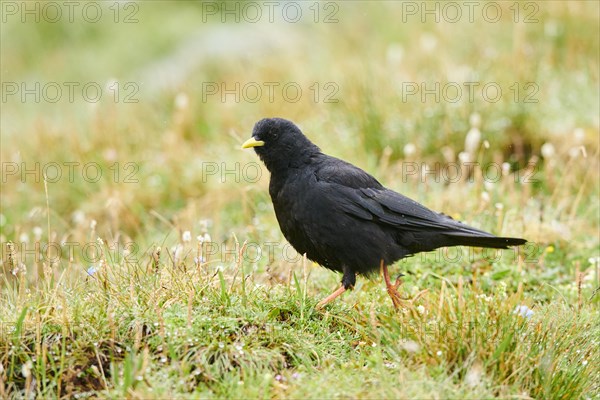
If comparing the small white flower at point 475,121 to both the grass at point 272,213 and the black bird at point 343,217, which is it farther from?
the black bird at point 343,217

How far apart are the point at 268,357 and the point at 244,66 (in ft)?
24.4

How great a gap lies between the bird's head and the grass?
1.63ft

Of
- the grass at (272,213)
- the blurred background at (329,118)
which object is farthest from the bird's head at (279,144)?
the blurred background at (329,118)

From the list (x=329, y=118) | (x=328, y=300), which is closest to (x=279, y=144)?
(x=328, y=300)

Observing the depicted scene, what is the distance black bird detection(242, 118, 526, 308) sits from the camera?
14.5 ft

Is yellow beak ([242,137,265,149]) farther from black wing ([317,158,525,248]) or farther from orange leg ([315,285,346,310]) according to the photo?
orange leg ([315,285,346,310])

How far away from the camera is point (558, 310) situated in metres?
4.08

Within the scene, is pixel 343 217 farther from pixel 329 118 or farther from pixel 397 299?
pixel 329 118

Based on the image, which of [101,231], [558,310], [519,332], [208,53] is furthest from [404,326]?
[208,53]

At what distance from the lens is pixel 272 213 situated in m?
6.18

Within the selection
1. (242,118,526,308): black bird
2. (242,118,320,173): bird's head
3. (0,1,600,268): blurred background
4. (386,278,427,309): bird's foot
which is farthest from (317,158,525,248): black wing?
(0,1,600,268): blurred background

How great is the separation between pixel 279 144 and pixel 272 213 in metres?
1.45

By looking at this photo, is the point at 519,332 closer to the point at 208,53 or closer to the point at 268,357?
the point at 268,357

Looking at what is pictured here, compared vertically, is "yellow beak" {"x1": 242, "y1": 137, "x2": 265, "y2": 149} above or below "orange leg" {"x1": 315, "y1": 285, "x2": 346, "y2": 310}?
above
